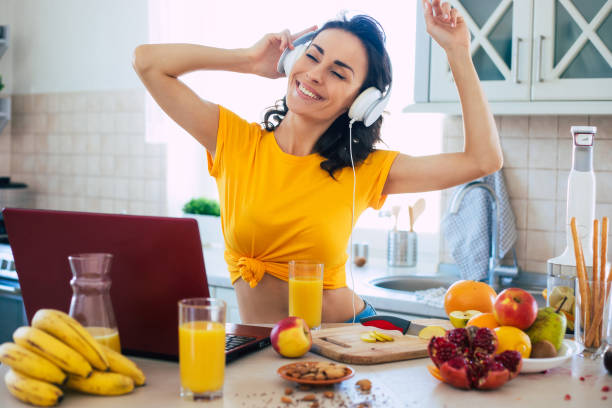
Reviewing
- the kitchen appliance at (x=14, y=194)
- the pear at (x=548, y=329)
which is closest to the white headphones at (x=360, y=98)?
the pear at (x=548, y=329)

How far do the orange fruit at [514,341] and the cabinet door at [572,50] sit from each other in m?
1.33

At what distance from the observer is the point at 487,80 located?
2455mm

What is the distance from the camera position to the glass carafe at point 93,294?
1.12m

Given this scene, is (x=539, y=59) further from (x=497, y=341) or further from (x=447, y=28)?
(x=497, y=341)

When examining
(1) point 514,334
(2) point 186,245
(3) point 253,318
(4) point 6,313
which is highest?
(2) point 186,245

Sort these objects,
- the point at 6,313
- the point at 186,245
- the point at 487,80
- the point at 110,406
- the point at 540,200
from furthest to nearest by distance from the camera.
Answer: the point at 6,313, the point at 540,200, the point at 487,80, the point at 186,245, the point at 110,406

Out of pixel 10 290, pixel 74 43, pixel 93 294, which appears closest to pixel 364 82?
pixel 93 294

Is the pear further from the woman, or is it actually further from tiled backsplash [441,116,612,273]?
tiled backsplash [441,116,612,273]

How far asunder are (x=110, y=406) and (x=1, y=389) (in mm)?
218

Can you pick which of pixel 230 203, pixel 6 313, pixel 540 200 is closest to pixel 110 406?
pixel 230 203

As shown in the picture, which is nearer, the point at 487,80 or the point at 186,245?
the point at 186,245

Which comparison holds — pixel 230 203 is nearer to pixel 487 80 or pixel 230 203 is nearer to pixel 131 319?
pixel 131 319

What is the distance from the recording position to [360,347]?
1344 mm

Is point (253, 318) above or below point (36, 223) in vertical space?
below
